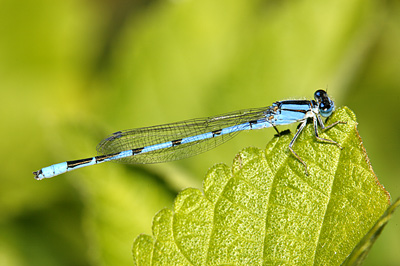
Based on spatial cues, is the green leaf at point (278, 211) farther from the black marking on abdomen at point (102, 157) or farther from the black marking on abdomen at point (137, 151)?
the black marking on abdomen at point (137, 151)

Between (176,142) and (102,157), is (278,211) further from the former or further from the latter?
(176,142)

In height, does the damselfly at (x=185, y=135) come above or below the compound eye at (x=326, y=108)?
above

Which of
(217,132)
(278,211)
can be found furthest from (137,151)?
(278,211)

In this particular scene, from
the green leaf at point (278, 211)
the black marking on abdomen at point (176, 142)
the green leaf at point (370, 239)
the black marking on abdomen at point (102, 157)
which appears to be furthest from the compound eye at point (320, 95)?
the green leaf at point (370, 239)

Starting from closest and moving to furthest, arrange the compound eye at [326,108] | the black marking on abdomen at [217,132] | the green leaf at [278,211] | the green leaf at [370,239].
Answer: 1. the green leaf at [370,239]
2. the green leaf at [278,211]
3. the compound eye at [326,108]
4. the black marking on abdomen at [217,132]

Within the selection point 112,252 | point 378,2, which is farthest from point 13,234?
point 378,2

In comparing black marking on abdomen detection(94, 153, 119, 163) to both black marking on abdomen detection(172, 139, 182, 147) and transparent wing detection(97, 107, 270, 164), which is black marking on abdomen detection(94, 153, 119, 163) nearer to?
transparent wing detection(97, 107, 270, 164)
